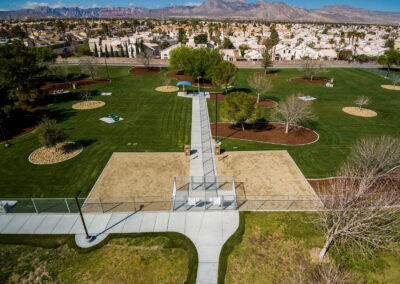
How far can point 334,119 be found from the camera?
127 ft

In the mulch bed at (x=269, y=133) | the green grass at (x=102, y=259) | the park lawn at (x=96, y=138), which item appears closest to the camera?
the green grass at (x=102, y=259)

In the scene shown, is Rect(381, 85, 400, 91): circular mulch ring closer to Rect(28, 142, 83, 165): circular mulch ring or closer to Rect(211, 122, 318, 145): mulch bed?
Rect(211, 122, 318, 145): mulch bed

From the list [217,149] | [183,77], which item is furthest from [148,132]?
[183,77]

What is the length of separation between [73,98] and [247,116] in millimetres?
36267

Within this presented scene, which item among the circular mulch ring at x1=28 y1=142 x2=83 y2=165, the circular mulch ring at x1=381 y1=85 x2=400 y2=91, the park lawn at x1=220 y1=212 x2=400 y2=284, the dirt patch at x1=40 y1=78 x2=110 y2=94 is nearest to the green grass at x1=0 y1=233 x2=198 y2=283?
the park lawn at x1=220 y1=212 x2=400 y2=284

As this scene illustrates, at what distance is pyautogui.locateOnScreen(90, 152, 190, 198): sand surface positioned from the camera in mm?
22469

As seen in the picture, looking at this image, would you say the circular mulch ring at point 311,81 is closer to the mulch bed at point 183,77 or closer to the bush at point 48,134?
the mulch bed at point 183,77

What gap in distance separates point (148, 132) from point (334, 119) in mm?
29596

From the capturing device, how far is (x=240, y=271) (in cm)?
1561

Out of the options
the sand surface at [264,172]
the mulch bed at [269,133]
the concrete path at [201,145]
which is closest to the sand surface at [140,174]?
the concrete path at [201,145]

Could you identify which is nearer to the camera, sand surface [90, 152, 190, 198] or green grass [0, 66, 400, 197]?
sand surface [90, 152, 190, 198]

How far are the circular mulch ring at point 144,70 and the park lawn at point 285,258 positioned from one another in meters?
61.5

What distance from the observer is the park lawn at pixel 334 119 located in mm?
27641

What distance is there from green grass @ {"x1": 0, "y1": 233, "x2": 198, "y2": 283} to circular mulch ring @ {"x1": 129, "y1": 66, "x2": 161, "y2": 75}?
58.9 meters
